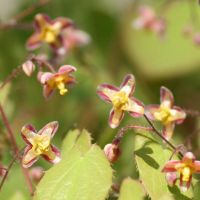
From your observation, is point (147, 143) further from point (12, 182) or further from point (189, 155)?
point (12, 182)

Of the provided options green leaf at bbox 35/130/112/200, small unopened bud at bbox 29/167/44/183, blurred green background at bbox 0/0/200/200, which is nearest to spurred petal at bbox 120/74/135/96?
green leaf at bbox 35/130/112/200

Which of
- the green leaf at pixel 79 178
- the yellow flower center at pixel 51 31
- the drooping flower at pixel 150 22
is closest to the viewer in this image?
the green leaf at pixel 79 178

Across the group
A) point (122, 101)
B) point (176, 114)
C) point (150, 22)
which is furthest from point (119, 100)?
point (150, 22)

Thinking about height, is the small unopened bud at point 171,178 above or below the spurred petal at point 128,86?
below

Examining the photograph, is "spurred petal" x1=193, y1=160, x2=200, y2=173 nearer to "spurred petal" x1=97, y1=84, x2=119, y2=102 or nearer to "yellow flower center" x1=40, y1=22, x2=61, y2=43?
"spurred petal" x1=97, y1=84, x2=119, y2=102

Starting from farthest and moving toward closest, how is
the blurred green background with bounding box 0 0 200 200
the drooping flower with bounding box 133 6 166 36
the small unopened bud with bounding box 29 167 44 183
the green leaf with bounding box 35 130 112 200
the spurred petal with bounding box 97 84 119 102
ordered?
the blurred green background with bounding box 0 0 200 200
the drooping flower with bounding box 133 6 166 36
the small unopened bud with bounding box 29 167 44 183
the spurred petal with bounding box 97 84 119 102
the green leaf with bounding box 35 130 112 200

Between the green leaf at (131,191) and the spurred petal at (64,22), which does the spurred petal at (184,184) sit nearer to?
the green leaf at (131,191)

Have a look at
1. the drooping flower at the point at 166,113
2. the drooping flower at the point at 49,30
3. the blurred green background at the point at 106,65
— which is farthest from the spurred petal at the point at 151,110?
the blurred green background at the point at 106,65
